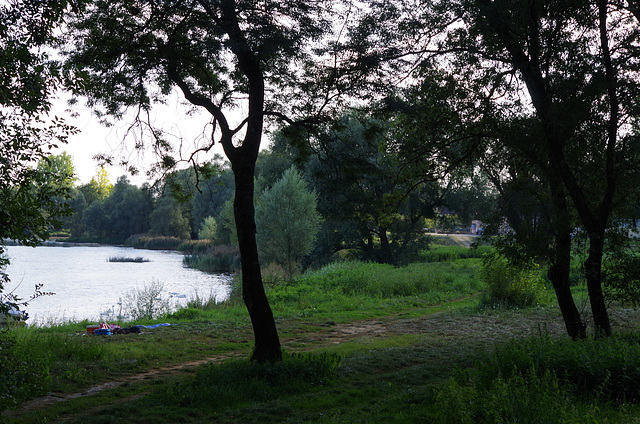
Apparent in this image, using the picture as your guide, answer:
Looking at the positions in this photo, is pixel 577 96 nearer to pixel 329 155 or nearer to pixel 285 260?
pixel 329 155

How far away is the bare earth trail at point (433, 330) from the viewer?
9.35 metres

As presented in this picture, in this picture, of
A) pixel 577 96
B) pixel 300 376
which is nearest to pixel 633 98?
pixel 577 96

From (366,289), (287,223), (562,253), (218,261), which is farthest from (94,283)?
(562,253)

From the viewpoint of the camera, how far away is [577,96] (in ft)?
25.6

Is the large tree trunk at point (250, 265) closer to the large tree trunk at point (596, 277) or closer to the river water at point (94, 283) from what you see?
the large tree trunk at point (596, 277)

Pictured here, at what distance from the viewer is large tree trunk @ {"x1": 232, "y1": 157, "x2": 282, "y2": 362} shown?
7922 mm

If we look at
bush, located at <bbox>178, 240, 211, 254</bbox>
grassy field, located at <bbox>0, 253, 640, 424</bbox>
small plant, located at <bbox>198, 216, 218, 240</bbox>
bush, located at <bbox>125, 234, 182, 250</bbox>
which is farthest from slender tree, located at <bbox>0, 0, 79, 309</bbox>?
bush, located at <bbox>125, 234, 182, 250</bbox>

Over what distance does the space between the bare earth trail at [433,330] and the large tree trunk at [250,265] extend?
4.85 feet

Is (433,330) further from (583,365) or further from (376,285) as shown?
(376,285)

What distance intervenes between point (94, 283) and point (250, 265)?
21706mm

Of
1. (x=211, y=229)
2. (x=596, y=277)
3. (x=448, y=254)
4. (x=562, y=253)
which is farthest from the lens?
(x=211, y=229)

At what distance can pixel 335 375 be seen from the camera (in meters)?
7.23

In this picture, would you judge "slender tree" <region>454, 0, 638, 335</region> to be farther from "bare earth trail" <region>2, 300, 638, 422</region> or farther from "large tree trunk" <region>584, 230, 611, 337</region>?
"bare earth trail" <region>2, 300, 638, 422</region>

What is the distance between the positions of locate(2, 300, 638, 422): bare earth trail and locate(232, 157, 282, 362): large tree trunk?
1478 mm
